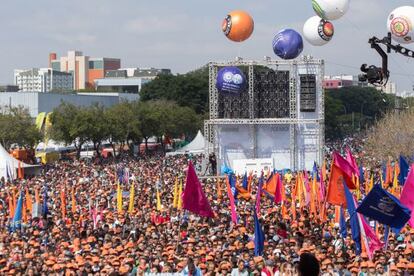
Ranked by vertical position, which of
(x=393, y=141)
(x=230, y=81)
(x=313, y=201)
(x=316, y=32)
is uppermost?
(x=316, y=32)

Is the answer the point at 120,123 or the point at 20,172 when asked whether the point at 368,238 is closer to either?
the point at 20,172

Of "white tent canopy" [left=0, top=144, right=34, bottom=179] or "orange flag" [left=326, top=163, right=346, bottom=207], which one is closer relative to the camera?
"orange flag" [left=326, top=163, right=346, bottom=207]

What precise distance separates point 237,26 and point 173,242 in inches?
1250

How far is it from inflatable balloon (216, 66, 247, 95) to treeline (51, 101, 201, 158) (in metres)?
18.6

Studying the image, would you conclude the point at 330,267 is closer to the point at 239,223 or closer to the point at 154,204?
the point at 239,223

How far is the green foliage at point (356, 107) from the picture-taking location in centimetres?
13364

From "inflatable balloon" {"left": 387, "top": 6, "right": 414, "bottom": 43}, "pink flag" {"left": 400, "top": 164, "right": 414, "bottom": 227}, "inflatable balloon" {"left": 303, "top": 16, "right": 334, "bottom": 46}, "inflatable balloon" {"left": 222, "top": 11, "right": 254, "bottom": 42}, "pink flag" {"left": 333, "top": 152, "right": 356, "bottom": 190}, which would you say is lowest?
"pink flag" {"left": 400, "top": 164, "right": 414, "bottom": 227}

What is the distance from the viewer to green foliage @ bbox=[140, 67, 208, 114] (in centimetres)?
10331

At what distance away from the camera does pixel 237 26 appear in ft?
169

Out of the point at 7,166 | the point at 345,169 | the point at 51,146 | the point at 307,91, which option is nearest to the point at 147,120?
the point at 51,146

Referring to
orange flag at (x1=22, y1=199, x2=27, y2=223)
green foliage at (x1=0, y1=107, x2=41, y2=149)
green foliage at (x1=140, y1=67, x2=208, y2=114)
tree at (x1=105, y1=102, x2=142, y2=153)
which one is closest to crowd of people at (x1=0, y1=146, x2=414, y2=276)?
orange flag at (x1=22, y1=199, x2=27, y2=223)

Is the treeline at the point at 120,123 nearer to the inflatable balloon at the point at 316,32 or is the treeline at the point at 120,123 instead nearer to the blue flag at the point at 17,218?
the inflatable balloon at the point at 316,32

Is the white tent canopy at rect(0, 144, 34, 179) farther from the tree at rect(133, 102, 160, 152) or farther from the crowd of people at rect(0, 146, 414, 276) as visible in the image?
the tree at rect(133, 102, 160, 152)

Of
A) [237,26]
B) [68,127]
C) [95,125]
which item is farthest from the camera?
[95,125]
